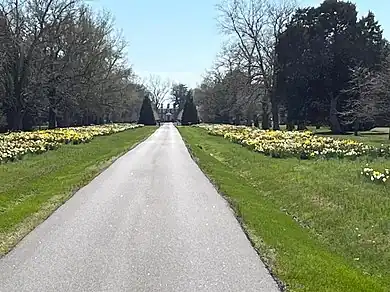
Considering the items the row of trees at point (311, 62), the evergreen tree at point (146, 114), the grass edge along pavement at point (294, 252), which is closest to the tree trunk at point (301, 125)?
the row of trees at point (311, 62)

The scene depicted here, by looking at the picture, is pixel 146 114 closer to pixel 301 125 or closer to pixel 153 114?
pixel 153 114

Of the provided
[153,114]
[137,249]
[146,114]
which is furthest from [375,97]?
[153,114]

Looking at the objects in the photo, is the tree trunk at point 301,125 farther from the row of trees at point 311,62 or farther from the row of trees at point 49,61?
the row of trees at point 49,61

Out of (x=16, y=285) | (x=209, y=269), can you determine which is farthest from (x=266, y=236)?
(x=16, y=285)

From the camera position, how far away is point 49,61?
2164 inches

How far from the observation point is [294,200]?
42.3 feet

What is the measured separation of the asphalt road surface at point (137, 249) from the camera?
634 cm

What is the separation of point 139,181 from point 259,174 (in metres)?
3.95

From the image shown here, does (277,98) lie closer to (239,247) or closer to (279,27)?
(279,27)

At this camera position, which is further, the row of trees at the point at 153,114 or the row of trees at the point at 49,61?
the row of trees at the point at 153,114

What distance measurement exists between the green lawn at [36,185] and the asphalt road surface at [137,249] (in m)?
0.33

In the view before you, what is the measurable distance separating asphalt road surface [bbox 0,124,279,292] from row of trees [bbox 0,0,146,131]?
1402 inches

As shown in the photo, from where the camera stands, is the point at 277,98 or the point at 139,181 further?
the point at 277,98

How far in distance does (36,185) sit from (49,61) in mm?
41826
